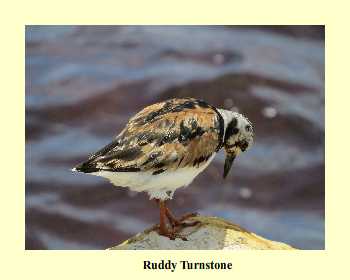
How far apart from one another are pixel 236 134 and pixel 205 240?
1734mm

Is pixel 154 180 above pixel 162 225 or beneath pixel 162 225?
above

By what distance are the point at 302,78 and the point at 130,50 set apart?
4.34 m

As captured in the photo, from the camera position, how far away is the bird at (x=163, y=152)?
28.2ft

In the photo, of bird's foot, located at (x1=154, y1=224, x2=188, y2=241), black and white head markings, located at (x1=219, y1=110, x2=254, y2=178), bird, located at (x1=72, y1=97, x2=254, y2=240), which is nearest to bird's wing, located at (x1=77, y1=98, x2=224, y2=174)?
bird, located at (x1=72, y1=97, x2=254, y2=240)

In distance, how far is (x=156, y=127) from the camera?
29.1ft

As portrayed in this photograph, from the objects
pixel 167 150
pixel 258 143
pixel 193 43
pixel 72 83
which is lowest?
pixel 167 150

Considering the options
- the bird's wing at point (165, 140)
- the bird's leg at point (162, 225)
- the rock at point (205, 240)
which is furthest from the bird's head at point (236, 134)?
the bird's leg at point (162, 225)

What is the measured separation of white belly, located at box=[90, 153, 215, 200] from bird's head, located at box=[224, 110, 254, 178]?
3.24ft

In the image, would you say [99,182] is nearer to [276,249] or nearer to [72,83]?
[72,83]

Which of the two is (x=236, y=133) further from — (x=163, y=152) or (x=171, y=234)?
(x=171, y=234)

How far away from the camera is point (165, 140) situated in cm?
880

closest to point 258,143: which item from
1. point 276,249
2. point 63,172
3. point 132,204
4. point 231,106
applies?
point 231,106

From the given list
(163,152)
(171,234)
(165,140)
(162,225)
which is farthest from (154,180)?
(171,234)

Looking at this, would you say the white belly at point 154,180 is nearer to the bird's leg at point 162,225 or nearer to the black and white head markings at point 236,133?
the bird's leg at point 162,225
